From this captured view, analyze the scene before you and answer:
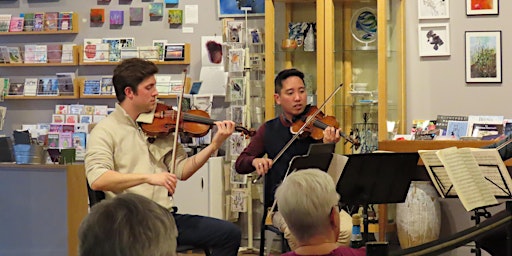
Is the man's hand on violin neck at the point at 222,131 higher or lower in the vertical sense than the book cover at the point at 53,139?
higher

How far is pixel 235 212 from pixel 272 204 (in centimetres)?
153

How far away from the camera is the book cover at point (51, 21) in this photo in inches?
240

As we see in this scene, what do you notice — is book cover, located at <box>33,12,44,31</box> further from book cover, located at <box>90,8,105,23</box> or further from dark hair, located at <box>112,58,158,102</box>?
dark hair, located at <box>112,58,158,102</box>

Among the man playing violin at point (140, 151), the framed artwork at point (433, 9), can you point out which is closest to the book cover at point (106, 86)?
the framed artwork at point (433, 9)

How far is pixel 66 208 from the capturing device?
14.5 feet

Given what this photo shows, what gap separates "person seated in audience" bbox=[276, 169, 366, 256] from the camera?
2.21m

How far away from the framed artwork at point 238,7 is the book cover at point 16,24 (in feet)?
5.19

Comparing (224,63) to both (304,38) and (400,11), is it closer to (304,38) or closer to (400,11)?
(304,38)

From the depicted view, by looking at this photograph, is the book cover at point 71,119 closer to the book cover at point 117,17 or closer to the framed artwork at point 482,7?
the book cover at point 117,17

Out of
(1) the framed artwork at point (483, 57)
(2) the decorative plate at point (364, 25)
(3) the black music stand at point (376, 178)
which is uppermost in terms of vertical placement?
(2) the decorative plate at point (364, 25)

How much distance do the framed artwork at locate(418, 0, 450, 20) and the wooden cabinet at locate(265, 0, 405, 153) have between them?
0.48 feet

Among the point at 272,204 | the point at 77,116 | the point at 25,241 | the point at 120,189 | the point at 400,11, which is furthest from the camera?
the point at 77,116

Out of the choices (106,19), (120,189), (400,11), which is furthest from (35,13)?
(120,189)

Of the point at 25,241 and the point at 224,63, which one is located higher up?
the point at 224,63
